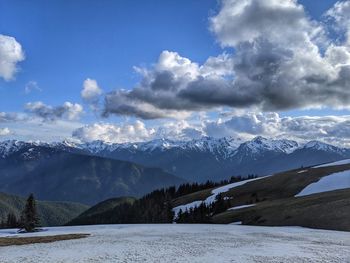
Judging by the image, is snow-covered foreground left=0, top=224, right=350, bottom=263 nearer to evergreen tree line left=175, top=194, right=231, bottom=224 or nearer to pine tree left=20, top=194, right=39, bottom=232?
pine tree left=20, top=194, right=39, bottom=232

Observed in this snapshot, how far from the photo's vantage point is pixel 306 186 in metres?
120

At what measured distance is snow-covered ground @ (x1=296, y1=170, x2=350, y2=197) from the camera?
107662 millimetres

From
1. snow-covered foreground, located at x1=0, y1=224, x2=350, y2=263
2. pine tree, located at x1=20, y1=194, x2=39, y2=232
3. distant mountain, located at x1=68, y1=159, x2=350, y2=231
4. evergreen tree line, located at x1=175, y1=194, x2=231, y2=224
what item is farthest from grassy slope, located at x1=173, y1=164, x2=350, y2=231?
pine tree, located at x1=20, y1=194, x2=39, y2=232

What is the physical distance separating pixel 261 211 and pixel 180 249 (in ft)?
171

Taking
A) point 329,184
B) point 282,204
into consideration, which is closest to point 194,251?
point 282,204

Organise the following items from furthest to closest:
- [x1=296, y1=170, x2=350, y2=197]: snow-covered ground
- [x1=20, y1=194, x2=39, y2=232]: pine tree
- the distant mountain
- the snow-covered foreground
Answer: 1. [x1=296, y1=170, x2=350, y2=197]: snow-covered ground
2. [x1=20, y1=194, x2=39, y2=232]: pine tree
3. the distant mountain
4. the snow-covered foreground

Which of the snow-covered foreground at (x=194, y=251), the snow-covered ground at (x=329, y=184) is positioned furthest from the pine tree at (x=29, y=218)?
the snow-covered ground at (x=329, y=184)

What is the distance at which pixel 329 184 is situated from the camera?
112 metres

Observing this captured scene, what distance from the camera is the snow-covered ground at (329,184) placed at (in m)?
108

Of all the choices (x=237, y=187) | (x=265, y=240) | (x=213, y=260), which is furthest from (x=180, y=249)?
(x=237, y=187)

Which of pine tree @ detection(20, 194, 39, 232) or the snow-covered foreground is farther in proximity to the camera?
pine tree @ detection(20, 194, 39, 232)

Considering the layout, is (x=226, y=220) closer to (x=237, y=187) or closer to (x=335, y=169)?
(x=335, y=169)

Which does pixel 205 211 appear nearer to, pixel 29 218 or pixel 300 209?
pixel 29 218

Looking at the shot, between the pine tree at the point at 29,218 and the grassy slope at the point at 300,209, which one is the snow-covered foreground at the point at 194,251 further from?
the pine tree at the point at 29,218
